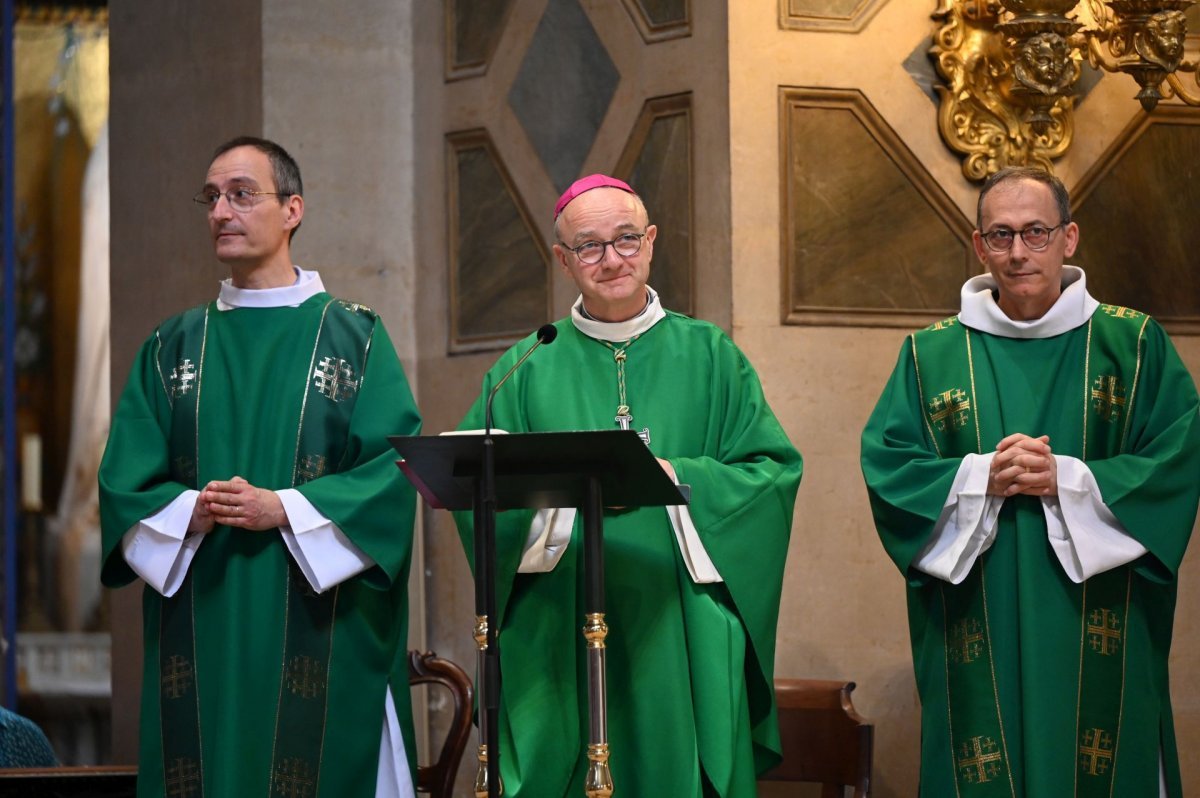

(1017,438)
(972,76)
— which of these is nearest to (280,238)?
(1017,438)

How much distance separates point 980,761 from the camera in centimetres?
493

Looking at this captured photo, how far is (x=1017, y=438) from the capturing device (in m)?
4.82

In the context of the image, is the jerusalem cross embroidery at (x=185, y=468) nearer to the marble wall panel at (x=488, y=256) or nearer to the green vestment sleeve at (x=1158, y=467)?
the marble wall panel at (x=488, y=256)

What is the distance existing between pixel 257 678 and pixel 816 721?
66.5 inches

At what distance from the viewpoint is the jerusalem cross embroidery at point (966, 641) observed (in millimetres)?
4977

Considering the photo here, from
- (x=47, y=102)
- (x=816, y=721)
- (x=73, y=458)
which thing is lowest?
(x=816, y=721)

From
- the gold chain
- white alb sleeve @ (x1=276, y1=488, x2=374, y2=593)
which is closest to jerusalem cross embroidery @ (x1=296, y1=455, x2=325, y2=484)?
white alb sleeve @ (x1=276, y1=488, x2=374, y2=593)

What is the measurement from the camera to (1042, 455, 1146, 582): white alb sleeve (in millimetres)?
4797

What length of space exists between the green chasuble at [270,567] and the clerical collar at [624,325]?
0.53 metres

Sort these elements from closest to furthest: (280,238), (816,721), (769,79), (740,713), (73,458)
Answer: (740,713), (280,238), (816,721), (769,79), (73,458)

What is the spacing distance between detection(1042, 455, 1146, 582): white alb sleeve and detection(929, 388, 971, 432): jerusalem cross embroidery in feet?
1.12

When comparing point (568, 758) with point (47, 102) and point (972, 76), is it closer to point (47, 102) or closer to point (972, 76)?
point (972, 76)

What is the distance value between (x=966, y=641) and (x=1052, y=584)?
0.28 metres

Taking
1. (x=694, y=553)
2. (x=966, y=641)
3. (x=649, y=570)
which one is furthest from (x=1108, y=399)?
(x=649, y=570)
